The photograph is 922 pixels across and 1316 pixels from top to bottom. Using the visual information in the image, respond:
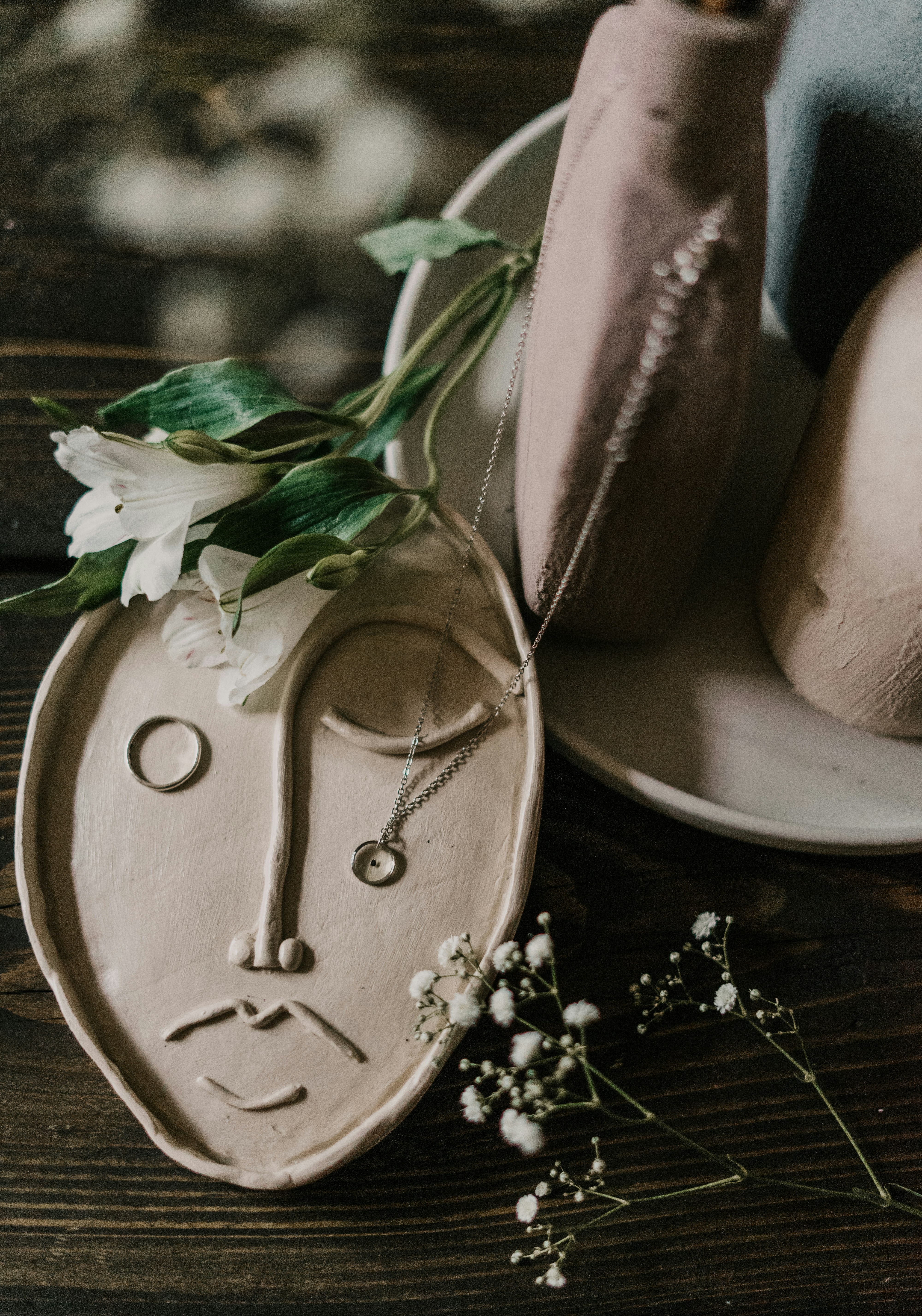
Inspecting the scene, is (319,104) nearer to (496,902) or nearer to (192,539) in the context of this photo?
(192,539)

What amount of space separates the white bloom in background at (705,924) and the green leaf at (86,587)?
0.25m

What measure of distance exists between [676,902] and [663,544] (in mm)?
153

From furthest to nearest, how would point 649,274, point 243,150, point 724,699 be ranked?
point 243,150, point 724,699, point 649,274

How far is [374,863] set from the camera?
0.34 metres

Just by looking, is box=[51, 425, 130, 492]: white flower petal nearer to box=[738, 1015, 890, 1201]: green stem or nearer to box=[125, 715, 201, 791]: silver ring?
box=[125, 715, 201, 791]: silver ring

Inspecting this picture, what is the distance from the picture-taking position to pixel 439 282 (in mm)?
445

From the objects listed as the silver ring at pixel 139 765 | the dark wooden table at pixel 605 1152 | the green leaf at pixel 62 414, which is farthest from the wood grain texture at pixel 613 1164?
the green leaf at pixel 62 414

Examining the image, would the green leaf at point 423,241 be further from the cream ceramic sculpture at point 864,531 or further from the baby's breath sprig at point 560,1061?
the baby's breath sprig at point 560,1061

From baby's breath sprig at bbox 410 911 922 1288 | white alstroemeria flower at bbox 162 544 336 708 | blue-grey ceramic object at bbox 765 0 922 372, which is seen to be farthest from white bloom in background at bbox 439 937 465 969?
blue-grey ceramic object at bbox 765 0 922 372

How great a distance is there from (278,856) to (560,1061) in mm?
122

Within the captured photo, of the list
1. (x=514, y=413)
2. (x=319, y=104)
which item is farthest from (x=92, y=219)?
(x=514, y=413)

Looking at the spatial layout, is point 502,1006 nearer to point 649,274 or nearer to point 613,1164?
point 613,1164

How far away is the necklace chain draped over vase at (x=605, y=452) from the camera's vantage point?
0.27 m

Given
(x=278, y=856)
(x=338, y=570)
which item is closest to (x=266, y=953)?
(x=278, y=856)
